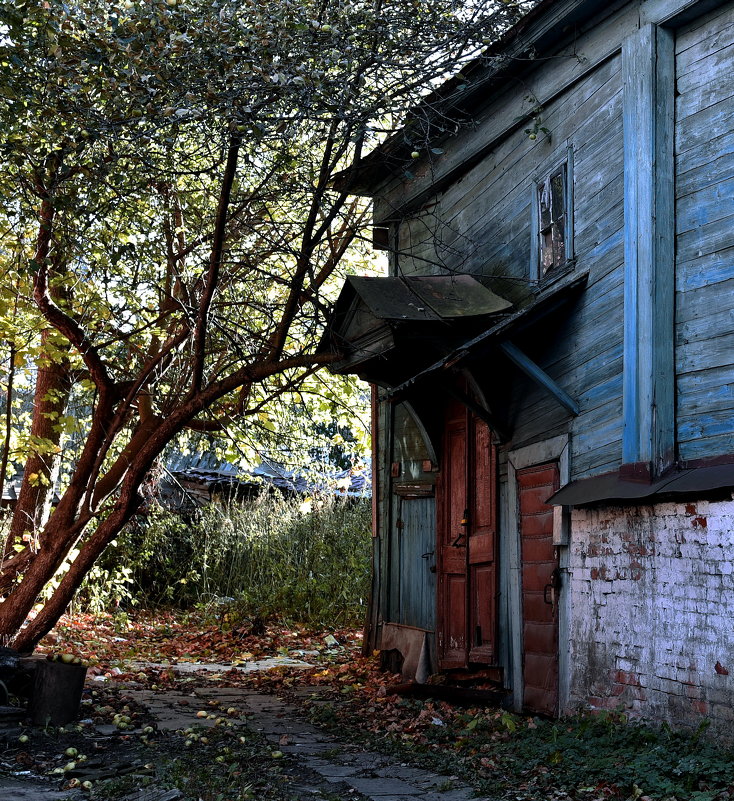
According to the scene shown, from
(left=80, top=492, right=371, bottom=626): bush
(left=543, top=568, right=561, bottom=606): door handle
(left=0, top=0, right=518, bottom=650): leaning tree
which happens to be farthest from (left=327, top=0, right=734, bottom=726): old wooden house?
(left=80, top=492, right=371, bottom=626): bush

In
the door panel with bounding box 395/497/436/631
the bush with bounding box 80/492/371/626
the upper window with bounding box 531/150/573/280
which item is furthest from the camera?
the bush with bounding box 80/492/371/626

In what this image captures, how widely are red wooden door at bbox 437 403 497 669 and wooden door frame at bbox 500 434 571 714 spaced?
37cm

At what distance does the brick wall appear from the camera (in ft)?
18.1

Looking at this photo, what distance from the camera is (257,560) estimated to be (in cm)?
1731

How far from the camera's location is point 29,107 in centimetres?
809

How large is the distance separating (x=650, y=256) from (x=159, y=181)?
18.4ft

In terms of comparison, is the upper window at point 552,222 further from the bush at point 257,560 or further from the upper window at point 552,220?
the bush at point 257,560

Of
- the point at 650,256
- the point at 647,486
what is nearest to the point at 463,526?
the point at 647,486

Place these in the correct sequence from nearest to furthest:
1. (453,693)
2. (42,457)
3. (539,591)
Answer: (539,591)
(453,693)
(42,457)

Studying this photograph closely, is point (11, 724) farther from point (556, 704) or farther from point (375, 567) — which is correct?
point (375, 567)

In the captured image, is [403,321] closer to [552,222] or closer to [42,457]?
[552,222]

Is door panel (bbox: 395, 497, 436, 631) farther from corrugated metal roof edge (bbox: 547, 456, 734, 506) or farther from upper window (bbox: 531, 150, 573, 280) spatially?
upper window (bbox: 531, 150, 573, 280)

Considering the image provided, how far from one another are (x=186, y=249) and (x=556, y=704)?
6029mm

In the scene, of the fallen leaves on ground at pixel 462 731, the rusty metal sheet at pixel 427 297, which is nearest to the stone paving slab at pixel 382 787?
the fallen leaves on ground at pixel 462 731
